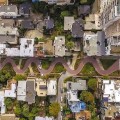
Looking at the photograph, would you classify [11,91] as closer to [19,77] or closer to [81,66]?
[19,77]

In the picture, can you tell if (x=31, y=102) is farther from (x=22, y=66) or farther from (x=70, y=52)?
(x=70, y=52)

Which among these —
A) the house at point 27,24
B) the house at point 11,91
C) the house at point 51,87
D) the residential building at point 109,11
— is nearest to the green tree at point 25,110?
the house at point 11,91

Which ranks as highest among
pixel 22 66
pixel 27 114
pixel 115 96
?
pixel 22 66

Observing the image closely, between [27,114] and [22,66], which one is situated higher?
[22,66]

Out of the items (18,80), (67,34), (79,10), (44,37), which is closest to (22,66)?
(18,80)

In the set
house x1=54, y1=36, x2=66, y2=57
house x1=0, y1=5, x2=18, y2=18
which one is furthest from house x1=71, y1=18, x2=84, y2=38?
house x1=0, y1=5, x2=18, y2=18

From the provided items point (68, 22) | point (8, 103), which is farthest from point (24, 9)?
point (8, 103)

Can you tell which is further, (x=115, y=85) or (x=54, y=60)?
(x=54, y=60)
